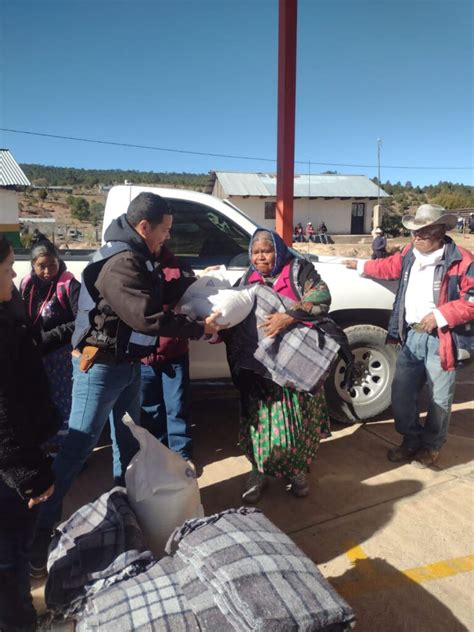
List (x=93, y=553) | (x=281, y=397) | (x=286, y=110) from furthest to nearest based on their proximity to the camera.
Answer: (x=286, y=110)
(x=281, y=397)
(x=93, y=553)

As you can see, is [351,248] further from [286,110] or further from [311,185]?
[286,110]

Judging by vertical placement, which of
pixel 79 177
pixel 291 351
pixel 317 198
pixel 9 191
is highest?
pixel 79 177

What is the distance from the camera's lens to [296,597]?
1.65 meters

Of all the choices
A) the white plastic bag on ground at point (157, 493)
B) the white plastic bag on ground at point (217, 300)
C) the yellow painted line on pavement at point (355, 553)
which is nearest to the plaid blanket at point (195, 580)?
the white plastic bag on ground at point (157, 493)

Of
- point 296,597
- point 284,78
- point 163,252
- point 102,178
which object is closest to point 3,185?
point 284,78

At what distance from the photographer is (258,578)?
170 cm

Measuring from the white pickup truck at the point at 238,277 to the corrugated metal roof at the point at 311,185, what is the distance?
33.1m

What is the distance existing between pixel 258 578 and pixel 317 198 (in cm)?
3896

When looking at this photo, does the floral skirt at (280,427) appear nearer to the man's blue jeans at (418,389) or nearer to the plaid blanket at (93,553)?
the man's blue jeans at (418,389)

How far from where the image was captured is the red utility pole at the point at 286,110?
691cm

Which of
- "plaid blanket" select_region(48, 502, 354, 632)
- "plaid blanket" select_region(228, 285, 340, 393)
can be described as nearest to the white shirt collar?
"plaid blanket" select_region(228, 285, 340, 393)

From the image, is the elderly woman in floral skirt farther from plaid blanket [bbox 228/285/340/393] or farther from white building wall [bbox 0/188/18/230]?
white building wall [bbox 0/188/18/230]

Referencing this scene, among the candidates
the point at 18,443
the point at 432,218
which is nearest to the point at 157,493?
the point at 18,443

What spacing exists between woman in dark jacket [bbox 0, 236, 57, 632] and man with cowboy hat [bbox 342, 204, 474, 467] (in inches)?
96.1
